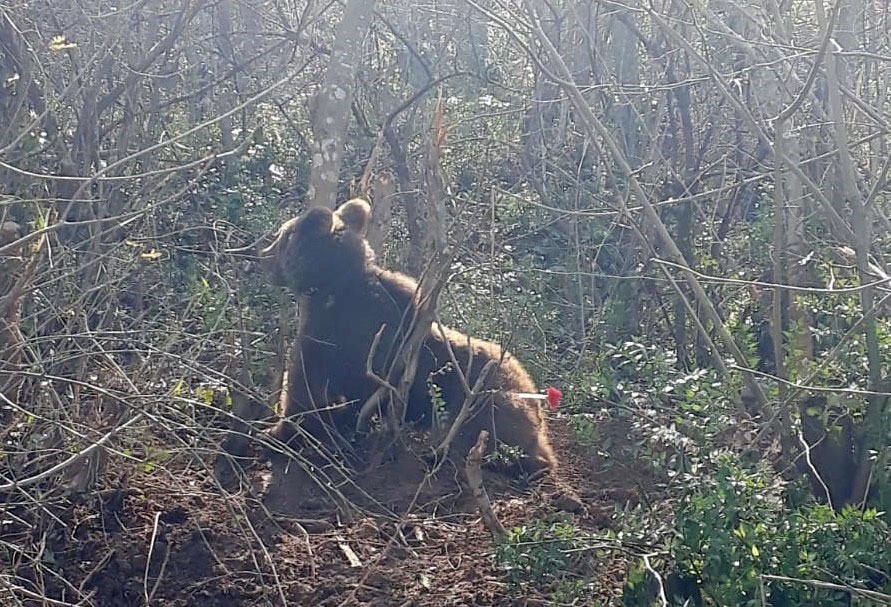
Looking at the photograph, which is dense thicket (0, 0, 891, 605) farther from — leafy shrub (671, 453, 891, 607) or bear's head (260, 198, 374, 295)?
bear's head (260, 198, 374, 295)

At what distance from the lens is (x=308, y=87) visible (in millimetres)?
10656

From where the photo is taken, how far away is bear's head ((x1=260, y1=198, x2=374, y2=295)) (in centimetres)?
690

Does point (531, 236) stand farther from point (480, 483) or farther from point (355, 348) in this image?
point (480, 483)

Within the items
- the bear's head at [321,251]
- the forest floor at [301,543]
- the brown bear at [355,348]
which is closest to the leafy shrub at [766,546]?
the forest floor at [301,543]

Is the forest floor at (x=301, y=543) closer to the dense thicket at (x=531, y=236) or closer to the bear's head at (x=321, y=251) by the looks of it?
the dense thicket at (x=531, y=236)

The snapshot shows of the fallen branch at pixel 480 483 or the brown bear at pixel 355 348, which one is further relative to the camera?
the brown bear at pixel 355 348

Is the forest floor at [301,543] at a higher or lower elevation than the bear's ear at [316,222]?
lower

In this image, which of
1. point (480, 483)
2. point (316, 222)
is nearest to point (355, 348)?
point (316, 222)

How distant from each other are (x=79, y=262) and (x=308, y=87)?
15.8 feet

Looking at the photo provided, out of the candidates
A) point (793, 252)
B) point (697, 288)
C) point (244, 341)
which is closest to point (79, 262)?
Result: point (244, 341)

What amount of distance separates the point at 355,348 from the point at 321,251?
612 mm

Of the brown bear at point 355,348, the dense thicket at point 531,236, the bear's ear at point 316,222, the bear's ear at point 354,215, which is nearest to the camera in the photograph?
the dense thicket at point 531,236

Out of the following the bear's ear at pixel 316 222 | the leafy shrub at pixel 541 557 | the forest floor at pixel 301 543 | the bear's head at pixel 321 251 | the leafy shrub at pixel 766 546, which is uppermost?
the bear's ear at pixel 316 222

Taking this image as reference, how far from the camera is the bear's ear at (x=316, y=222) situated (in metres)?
6.89
